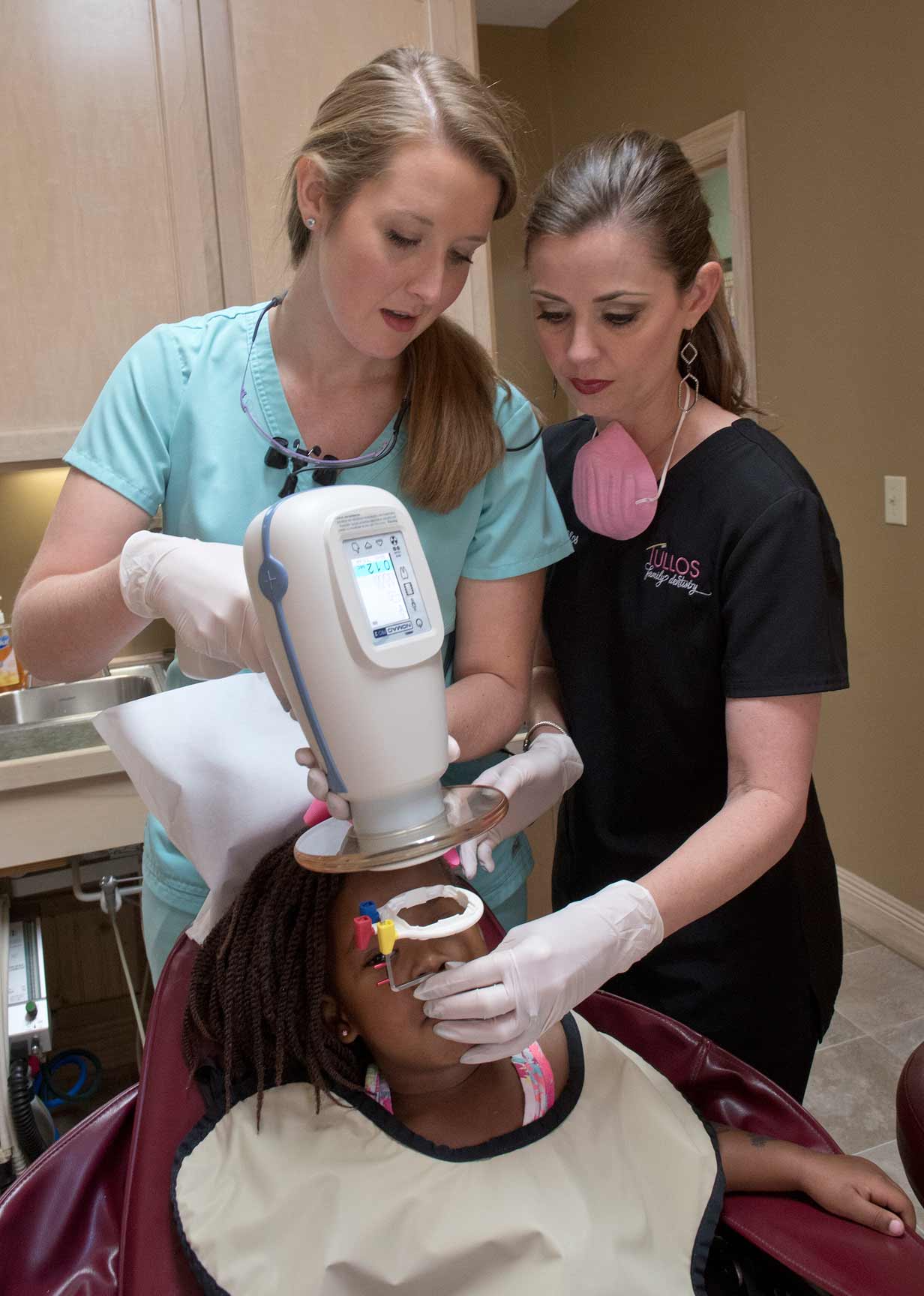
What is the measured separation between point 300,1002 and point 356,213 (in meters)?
0.73

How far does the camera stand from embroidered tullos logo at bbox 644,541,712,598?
1.20 metres

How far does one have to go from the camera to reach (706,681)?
1.21m

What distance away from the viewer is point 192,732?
107 cm

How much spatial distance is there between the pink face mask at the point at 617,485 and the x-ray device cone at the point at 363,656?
0.46 m

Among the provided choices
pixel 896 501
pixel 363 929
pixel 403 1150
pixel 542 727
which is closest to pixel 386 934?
pixel 363 929

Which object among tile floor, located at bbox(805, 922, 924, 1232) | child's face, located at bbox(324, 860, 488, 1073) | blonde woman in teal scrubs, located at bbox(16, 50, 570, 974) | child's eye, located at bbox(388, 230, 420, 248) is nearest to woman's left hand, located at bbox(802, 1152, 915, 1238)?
child's face, located at bbox(324, 860, 488, 1073)

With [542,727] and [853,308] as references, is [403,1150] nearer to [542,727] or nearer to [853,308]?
[542,727]

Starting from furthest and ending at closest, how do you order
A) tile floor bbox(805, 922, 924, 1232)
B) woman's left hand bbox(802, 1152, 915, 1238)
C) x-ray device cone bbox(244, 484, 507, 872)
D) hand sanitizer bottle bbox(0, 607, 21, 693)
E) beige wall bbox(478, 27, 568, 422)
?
beige wall bbox(478, 27, 568, 422) < hand sanitizer bottle bbox(0, 607, 21, 693) < tile floor bbox(805, 922, 924, 1232) < woman's left hand bbox(802, 1152, 915, 1238) < x-ray device cone bbox(244, 484, 507, 872)

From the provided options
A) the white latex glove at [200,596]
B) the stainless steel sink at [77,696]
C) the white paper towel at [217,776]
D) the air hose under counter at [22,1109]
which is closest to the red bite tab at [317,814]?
the white paper towel at [217,776]

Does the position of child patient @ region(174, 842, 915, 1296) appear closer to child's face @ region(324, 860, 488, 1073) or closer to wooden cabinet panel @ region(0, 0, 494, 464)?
child's face @ region(324, 860, 488, 1073)

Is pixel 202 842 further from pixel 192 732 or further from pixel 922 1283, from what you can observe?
pixel 922 1283

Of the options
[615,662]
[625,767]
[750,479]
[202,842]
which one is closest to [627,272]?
[750,479]

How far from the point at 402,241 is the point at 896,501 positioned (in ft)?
6.87

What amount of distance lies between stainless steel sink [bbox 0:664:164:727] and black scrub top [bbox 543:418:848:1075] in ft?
4.56
